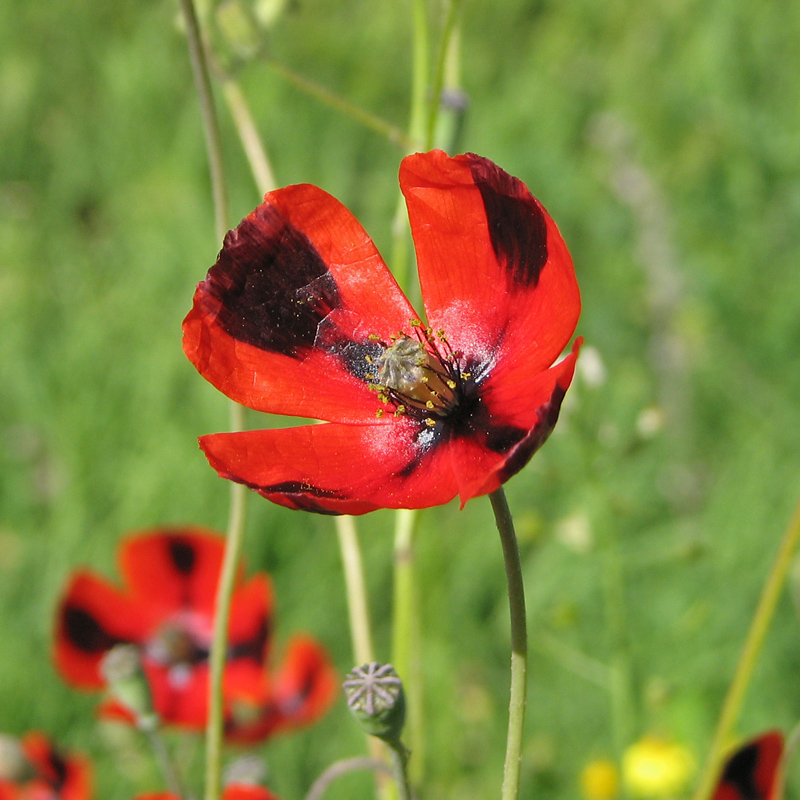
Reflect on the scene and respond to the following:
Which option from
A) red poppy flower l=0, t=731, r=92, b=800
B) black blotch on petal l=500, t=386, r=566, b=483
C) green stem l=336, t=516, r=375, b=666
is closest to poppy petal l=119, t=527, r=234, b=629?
red poppy flower l=0, t=731, r=92, b=800

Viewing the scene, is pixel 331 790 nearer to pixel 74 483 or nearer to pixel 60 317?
pixel 74 483

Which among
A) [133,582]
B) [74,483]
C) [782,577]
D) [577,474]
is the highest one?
[74,483]

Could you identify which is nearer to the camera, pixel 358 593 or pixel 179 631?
pixel 358 593

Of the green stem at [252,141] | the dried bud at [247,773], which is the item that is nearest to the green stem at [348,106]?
the green stem at [252,141]

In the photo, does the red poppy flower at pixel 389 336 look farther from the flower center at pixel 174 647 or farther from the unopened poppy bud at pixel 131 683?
the flower center at pixel 174 647

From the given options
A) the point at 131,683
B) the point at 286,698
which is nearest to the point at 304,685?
the point at 286,698

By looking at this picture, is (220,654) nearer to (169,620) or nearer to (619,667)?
(619,667)

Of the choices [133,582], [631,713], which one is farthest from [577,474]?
[133,582]

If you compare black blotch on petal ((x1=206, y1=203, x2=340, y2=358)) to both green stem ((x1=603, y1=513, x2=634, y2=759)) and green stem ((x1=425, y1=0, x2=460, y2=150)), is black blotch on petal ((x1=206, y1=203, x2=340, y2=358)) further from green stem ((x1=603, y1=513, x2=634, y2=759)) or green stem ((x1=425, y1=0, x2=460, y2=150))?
green stem ((x1=603, y1=513, x2=634, y2=759))

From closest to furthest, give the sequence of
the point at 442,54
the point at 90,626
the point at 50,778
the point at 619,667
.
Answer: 1. the point at 442,54
2. the point at 50,778
3. the point at 619,667
4. the point at 90,626
